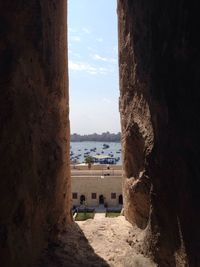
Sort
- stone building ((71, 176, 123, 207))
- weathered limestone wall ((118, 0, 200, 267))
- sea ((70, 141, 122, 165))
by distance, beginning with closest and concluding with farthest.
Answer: weathered limestone wall ((118, 0, 200, 267))
stone building ((71, 176, 123, 207))
sea ((70, 141, 122, 165))

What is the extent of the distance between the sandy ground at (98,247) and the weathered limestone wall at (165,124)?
1.07 feet

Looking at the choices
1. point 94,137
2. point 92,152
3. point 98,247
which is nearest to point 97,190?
point 98,247

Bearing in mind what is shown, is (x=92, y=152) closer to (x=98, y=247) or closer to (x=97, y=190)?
A: (x=97, y=190)

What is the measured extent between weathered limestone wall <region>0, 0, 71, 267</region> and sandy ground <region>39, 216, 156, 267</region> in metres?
0.29

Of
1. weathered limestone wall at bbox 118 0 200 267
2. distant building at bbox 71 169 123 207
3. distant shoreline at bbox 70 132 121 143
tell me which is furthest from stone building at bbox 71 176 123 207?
distant shoreline at bbox 70 132 121 143

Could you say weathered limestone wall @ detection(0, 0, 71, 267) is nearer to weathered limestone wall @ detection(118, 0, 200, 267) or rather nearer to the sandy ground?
the sandy ground

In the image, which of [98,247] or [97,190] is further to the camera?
[97,190]

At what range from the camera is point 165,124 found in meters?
6.22

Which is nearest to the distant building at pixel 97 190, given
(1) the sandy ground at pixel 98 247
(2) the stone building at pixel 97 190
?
(2) the stone building at pixel 97 190

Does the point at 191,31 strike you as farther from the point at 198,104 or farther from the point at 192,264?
the point at 192,264

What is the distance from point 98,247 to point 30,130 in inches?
102

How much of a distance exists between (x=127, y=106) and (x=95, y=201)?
20.0m

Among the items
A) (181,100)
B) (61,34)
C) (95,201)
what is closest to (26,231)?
(181,100)

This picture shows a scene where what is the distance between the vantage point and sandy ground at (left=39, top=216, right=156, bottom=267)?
7.21 metres
